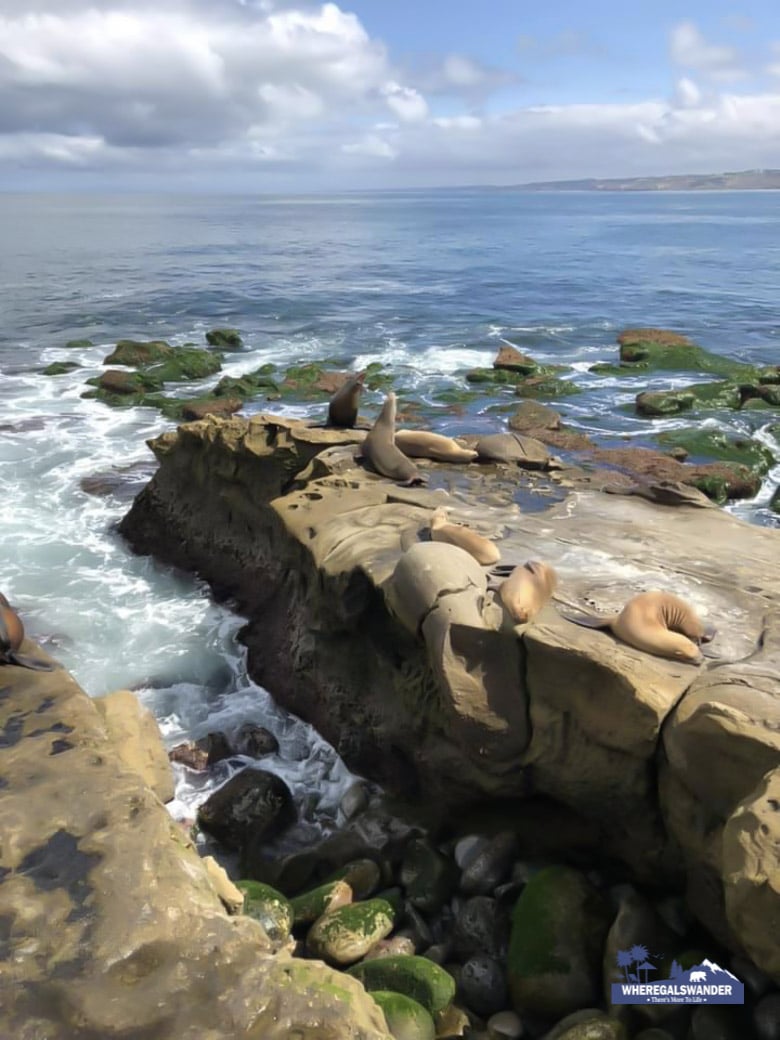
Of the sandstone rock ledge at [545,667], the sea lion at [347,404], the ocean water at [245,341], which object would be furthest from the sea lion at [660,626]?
the sea lion at [347,404]

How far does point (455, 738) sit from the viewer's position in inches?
257

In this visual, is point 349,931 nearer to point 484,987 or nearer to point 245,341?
point 484,987

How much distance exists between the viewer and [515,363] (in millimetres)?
23375

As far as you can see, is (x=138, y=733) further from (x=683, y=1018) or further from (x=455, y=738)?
(x=683, y=1018)

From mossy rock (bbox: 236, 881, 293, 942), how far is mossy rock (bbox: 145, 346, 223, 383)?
1825cm

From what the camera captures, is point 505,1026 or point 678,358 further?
point 678,358

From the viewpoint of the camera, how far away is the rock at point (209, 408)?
750 inches

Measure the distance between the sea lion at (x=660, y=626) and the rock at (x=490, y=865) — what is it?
5.83 feet

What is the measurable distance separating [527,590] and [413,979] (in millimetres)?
2834

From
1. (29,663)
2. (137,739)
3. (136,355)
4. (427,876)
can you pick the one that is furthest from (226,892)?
(136,355)

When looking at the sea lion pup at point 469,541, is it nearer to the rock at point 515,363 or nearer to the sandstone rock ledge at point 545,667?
the sandstone rock ledge at point 545,667

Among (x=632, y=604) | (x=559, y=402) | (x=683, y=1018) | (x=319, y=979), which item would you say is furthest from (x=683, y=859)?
(x=559, y=402)

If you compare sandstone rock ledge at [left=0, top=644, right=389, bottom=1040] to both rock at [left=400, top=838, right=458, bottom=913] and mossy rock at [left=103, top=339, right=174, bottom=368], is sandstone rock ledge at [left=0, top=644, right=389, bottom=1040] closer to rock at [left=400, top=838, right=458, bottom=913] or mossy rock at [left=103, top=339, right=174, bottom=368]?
rock at [left=400, top=838, right=458, bottom=913]

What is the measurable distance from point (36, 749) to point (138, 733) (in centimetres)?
96
